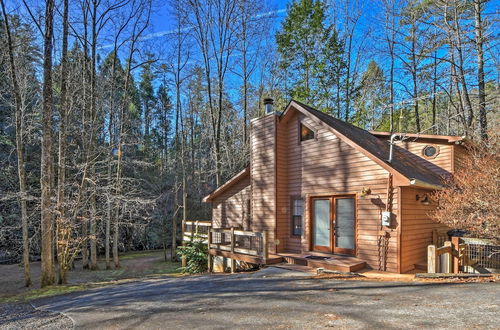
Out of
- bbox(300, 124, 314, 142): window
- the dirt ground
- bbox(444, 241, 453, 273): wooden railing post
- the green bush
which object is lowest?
the dirt ground

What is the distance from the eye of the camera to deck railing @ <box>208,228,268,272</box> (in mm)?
9135

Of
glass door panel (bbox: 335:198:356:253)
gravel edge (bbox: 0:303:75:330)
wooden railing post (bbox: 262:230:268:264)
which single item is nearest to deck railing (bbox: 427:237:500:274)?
glass door panel (bbox: 335:198:356:253)

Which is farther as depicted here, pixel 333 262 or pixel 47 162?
pixel 47 162

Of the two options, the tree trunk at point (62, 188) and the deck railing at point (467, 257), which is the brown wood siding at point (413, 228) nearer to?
the deck railing at point (467, 257)

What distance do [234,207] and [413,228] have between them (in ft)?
22.5

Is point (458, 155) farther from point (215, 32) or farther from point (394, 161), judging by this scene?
point (215, 32)

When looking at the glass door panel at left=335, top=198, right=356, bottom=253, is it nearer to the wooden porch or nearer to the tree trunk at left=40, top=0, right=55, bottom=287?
the wooden porch

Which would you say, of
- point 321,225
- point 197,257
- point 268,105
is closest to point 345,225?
point 321,225

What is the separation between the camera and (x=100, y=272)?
1536cm

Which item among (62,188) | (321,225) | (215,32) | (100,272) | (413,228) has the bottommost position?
(100,272)

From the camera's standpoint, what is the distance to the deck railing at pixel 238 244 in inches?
360

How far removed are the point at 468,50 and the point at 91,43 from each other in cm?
1701

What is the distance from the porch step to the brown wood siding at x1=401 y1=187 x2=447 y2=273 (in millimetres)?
1129

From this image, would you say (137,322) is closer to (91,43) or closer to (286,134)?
(286,134)
